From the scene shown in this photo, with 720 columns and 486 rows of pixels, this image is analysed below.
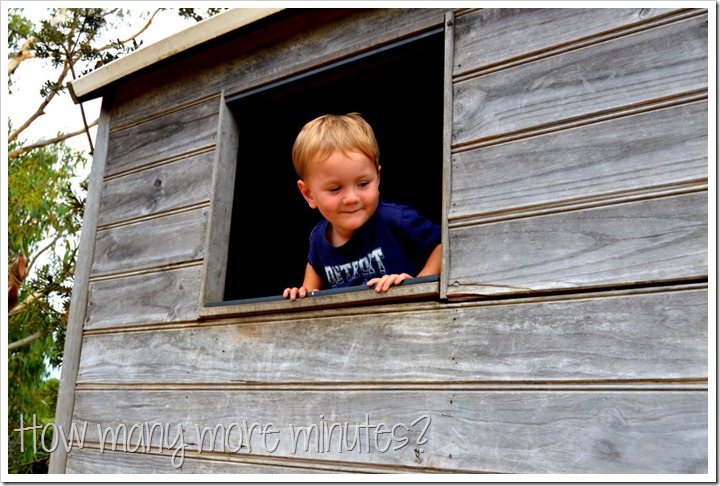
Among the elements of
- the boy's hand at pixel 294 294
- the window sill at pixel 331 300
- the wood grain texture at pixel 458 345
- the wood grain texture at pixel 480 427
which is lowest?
the wood grain texture at pixel 480 427

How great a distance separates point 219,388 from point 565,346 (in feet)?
4.92

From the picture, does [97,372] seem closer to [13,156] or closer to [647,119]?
[647,119]

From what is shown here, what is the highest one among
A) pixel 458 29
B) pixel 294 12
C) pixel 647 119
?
pixel 294 12

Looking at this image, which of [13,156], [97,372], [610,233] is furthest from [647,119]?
[13,156]

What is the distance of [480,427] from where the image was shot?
2.21 m

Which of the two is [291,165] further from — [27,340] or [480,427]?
[27,340]

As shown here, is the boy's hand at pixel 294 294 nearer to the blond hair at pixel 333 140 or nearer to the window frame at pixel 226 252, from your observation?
the window frame at pixel 226 252

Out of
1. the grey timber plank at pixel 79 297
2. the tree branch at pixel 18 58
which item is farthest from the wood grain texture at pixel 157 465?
the tree branch at pixel 18 58

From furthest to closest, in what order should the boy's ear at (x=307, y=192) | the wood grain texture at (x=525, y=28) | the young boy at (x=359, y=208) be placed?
the boy's ear at (x=307, y=192) → the young boy at (x=359, y=208) → the wood grain texture at (x=525, y=28)

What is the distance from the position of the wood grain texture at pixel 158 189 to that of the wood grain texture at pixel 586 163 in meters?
1.40

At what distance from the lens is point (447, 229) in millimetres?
2457

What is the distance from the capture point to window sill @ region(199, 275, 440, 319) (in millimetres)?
2434

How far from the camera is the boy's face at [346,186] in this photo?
9.32 feet

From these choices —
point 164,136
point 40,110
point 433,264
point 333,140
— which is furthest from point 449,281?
point 40,110
